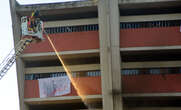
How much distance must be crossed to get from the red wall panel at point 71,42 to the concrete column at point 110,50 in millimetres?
1248

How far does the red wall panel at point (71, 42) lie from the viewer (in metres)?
30.9

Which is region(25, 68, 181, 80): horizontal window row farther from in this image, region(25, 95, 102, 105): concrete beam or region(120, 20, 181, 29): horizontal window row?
region(120, 20, 181, 29): horizontal window row

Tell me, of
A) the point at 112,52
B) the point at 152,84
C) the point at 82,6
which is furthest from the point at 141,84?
the point at 82,6

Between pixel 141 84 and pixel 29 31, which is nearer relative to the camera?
pixel 29 31

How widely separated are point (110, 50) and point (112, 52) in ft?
1.12

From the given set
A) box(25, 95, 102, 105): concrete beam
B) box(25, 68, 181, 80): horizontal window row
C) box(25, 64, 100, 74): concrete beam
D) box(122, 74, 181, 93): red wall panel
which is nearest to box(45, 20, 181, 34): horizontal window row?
box(25, 64, 100, 74): concrete beam

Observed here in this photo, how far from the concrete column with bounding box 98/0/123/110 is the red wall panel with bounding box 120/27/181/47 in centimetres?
125

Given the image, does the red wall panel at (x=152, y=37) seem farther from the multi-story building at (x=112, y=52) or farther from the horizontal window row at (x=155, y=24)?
the horizontal window row at (x=155, y=24)

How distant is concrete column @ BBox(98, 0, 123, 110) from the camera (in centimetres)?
2992

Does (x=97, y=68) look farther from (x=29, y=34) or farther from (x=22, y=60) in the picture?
(x=29, y=34)

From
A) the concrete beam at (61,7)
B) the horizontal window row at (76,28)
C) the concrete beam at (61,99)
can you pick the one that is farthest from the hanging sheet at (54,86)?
the concrete beam at (61,7)

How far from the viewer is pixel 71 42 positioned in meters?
31.1

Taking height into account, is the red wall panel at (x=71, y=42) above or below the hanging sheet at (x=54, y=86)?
above

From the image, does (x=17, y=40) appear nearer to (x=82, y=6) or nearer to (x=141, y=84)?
(x=82, y=6)
